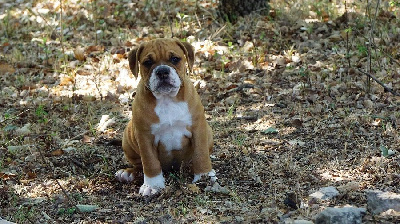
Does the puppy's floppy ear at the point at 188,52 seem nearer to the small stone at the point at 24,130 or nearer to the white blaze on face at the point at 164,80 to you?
the white blaze on face at the point at 164,80

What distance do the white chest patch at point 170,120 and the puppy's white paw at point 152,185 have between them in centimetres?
30

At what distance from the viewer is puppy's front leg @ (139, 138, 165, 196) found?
4.75 m

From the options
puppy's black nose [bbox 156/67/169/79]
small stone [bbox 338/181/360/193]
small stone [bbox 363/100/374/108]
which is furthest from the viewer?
small stone [bbox 363/100/374/108]

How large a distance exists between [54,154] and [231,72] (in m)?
2.78

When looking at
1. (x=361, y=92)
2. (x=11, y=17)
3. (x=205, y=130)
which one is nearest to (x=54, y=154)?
(x=205, y=130)

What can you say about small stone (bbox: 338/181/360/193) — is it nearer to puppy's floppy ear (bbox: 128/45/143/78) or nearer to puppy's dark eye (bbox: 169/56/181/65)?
puppy's dark eye (bbox: 169/56/181/65)

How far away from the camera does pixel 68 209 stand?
4465 mm

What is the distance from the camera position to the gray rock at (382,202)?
3.68 m

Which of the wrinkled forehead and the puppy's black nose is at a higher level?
the wrinkled forehead

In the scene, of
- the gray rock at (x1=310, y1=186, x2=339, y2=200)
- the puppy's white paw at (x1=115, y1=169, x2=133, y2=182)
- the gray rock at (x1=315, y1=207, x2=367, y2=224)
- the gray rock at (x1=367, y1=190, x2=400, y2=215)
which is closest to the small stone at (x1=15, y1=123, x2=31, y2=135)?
the puppy's white paw at (x1=115, y1=169, x2=133, y2=182)

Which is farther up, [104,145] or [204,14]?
[204,14]

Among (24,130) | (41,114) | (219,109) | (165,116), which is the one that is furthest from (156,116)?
(41,114)

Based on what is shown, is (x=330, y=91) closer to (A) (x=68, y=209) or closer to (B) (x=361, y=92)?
(B) (x=361, y=92)

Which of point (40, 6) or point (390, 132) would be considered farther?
point (40, 6)
